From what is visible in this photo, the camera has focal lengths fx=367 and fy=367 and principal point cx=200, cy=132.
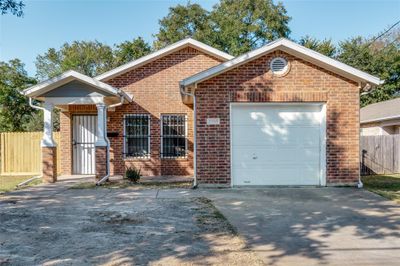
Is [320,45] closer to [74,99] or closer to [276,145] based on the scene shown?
[276,145]

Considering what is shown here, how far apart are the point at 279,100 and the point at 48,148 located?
7.28 meters

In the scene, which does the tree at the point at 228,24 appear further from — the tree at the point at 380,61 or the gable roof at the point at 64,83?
the gable roof at the point at 64,83

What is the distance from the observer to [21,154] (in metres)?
16.0

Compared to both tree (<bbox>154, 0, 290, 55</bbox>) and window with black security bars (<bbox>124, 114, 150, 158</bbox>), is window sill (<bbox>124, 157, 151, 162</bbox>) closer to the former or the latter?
window with black security bars (<bbox>124, 114, 150, 158</bbox>)

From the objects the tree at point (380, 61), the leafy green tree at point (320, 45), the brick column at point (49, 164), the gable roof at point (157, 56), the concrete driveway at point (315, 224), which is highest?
the leafy green tree at point (320, 45)

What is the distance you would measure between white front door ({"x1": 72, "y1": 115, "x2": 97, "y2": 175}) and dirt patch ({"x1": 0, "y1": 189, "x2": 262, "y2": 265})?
5658 mm

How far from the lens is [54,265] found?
441 centimetres

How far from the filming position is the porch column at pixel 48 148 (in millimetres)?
11625

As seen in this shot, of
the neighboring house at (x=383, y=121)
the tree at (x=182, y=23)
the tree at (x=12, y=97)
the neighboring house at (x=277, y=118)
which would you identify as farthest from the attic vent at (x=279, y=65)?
the tree at (x=182, y=23)

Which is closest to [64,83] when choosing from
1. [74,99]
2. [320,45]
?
[74,99]

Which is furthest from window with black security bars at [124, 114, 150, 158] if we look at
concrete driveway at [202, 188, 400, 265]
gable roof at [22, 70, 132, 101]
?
concrete driveway at [202, 188, 400, 265]

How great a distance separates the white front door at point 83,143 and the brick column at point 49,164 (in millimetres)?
2355

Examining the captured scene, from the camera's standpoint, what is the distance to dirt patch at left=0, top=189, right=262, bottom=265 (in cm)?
466

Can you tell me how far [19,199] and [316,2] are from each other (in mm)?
16134
